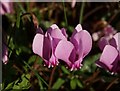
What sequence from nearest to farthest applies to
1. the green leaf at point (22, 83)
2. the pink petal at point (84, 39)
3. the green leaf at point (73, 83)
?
1. the pink petal at point (84, 39)
2. the green leaf at point (22, 83)
3. the green leaf at point (73, 83)

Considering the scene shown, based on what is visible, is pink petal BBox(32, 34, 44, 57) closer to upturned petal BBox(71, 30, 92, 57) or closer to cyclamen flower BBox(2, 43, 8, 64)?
upturned petal BBox(71, 30, 92, 57)

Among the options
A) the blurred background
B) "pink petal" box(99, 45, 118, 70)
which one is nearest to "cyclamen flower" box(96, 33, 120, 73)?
"pink petal" box(99, 45, 118, 70)

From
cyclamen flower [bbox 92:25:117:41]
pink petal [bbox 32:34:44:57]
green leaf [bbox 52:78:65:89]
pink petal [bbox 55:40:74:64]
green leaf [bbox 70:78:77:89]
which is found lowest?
green leaf [bbox 70:78:77:89]

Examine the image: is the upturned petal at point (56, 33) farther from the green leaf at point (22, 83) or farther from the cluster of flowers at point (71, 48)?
the green leaf at point (22, 83)

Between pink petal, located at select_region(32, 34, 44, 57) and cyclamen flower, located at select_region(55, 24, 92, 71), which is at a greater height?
pink petal, located at select_region(32, 34, 44, 57)

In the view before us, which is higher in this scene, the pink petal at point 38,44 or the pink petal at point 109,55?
the pink petal at point 38,44

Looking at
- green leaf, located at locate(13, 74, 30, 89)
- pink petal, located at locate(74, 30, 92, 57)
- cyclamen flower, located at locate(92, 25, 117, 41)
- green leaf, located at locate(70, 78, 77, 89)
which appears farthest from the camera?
cyclamen flower, located at locate(92, 25, 117, 41)

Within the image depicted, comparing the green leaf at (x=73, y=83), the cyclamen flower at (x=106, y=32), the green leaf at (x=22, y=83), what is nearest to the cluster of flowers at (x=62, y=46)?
the green leaf at (x=22, y=83)

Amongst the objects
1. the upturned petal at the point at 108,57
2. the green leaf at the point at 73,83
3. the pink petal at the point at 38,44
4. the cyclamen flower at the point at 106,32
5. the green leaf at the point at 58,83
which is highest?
the pink petal at the point at 38,44
